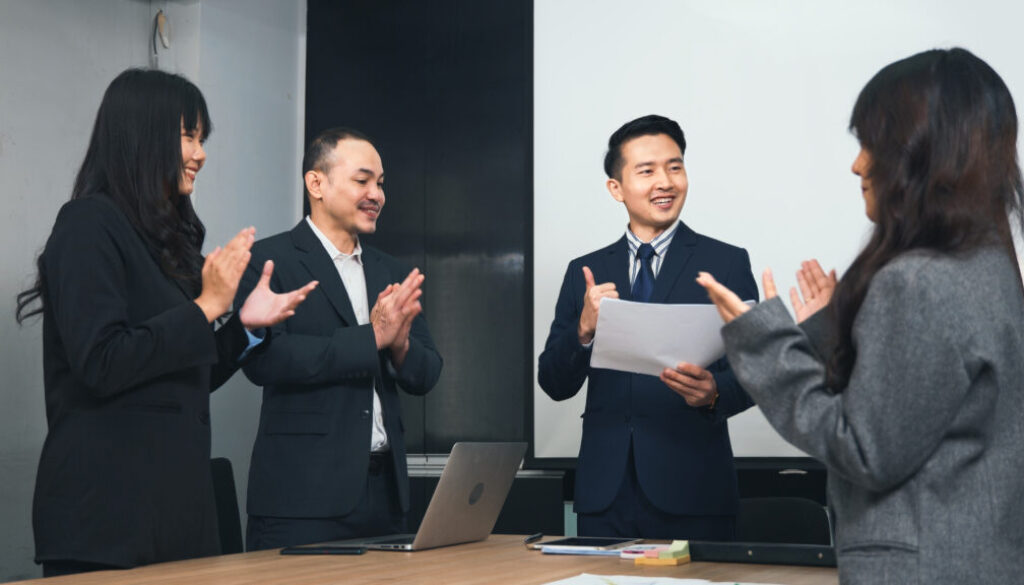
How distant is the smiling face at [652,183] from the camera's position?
9.24ft

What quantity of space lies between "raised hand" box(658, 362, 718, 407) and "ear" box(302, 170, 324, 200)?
1.15 m

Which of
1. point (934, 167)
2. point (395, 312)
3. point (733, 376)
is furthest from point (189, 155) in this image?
point (934, 167)

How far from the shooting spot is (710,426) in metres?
2.59

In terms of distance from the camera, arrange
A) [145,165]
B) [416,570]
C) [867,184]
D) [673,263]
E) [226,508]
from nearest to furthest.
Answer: [867,184], [416,570], [145,165], [673,263], [226,508]

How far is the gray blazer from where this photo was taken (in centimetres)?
122

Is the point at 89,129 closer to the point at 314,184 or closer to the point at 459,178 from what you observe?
the point at 314,184

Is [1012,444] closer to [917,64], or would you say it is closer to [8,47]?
[917,64]

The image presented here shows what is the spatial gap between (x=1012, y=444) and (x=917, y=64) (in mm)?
489

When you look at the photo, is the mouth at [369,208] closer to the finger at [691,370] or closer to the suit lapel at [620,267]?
the suit lapel at [620,267]

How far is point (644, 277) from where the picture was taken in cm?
277

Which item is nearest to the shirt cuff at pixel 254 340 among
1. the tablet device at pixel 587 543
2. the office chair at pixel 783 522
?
the tablet device at pixel 587 543

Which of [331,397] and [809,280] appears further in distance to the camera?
[331,397]

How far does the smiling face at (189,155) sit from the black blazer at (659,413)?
0.96m

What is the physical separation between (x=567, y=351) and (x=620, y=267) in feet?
1.10
